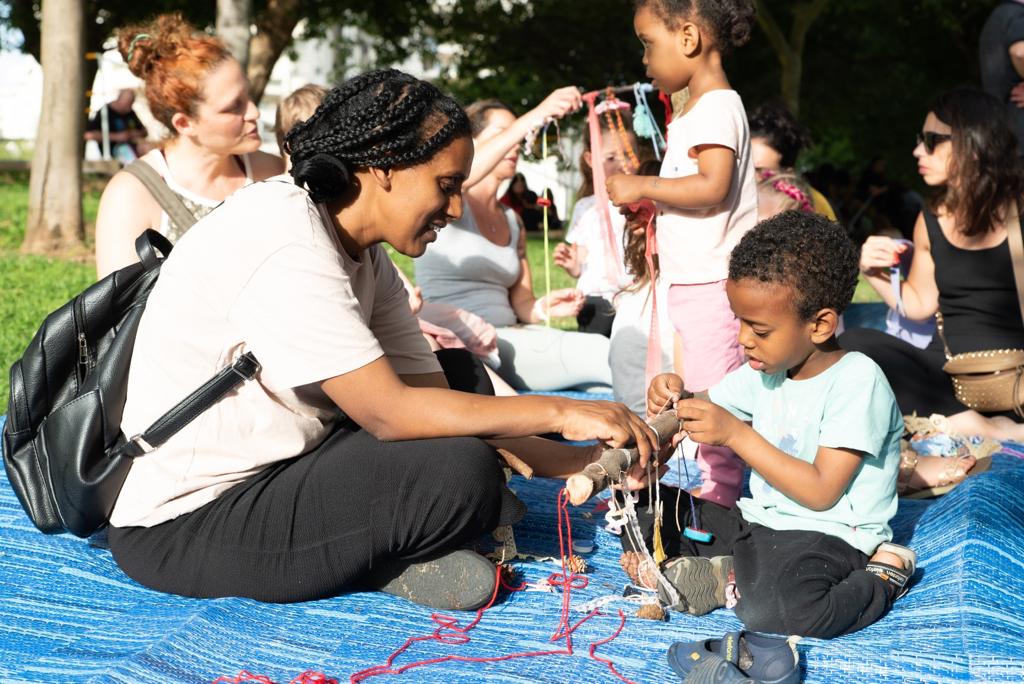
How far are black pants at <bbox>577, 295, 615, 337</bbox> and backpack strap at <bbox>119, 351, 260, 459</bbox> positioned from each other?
11.1ft

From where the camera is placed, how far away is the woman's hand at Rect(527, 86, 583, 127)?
13.3 feet

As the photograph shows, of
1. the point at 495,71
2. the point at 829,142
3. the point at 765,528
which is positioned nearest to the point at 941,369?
the point at 765,528

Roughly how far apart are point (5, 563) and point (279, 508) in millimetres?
966

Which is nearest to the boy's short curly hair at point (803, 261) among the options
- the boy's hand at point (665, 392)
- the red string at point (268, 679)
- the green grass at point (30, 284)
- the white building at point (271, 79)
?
the boy's hand at point (665, 392)

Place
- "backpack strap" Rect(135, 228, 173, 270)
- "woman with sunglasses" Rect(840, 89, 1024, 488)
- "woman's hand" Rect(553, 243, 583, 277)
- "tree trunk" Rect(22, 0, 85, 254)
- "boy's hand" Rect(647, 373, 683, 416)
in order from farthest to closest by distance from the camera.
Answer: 1. "tree trunk" Rect(22, 0, 85, 254)
2. "woman's hand" Rect(553, 243, 583, 277)
3. "woman with sunglasses" Rect(840, 89, 1024, 488)
4. "backpack strap" Rect(135, 228, 173, 270)
5. "boy's hand" Rect(647, 373, 683, 416)

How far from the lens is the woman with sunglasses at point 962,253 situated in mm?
4523

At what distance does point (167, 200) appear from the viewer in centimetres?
388

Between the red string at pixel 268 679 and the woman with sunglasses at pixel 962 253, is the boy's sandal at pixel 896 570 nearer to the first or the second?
the red string at pixel 268 679

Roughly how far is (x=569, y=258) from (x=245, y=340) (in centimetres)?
326

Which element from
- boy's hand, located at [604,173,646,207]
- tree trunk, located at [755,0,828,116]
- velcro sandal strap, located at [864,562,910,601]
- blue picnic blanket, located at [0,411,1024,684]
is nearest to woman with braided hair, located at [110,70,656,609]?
blue picnic blanket, located at [0,411,1024,684]

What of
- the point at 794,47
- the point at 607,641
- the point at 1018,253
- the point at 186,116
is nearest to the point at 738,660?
the point at 607,641

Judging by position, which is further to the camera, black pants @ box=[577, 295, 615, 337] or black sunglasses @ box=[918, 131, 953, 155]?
black pants @ box=[577, 295, 615, 337]

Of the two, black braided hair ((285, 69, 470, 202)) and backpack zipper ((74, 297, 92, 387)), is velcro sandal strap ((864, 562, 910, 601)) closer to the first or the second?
black braided hair ((285, 69, 470, 202))

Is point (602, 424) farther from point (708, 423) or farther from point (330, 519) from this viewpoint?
point (330, 519)
